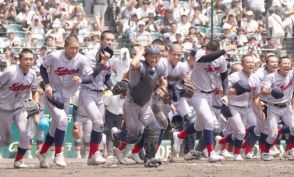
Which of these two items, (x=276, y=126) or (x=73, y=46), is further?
(x=276, y=126)

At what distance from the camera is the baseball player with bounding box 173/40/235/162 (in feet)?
61.0

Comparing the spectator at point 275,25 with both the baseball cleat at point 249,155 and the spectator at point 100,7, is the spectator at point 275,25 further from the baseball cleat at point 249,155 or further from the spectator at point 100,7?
the baseball cleat at point 249,155

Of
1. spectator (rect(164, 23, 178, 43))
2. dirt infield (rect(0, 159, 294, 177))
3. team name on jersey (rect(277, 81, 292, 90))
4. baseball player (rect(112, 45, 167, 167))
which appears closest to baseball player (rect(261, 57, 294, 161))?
team name on jersey (rect(277, 81, 292, 90))

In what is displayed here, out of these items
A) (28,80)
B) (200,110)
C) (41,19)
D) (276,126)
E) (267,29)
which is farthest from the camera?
(267,29)

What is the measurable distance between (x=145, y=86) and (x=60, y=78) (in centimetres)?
151

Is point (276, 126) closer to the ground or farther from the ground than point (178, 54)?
closer to the ground

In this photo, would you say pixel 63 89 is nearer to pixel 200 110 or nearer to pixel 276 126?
pixel 200 110

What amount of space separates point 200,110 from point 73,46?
9.11ft

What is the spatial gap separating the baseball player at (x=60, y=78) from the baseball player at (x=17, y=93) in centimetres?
28

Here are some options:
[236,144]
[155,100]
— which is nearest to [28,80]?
[155,100]

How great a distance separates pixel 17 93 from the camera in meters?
17.6

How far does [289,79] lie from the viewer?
790 inches

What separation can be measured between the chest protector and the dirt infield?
1.15 m

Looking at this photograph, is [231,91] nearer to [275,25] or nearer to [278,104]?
[278,104]
